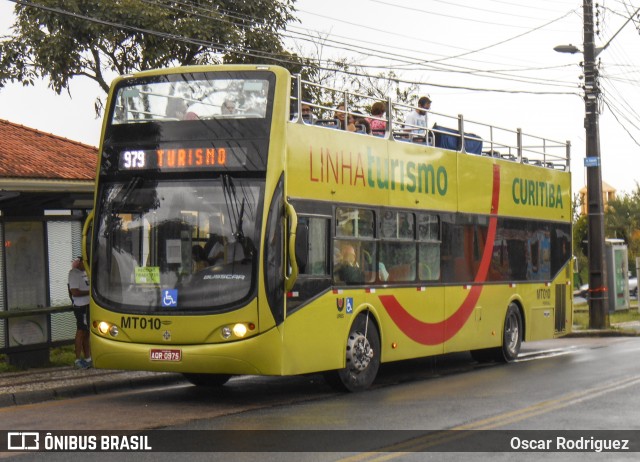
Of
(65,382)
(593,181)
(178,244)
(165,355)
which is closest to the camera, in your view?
(165,355)

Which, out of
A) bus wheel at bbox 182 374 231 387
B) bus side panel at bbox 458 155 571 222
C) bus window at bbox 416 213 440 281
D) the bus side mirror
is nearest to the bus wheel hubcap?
the bus side mirror

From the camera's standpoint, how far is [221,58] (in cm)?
3419

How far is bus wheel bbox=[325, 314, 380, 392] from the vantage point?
1448cm

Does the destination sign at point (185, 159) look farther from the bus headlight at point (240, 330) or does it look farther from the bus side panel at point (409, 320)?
the bus side panel at point (409, 320)

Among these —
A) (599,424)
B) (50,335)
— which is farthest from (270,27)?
(599,424)

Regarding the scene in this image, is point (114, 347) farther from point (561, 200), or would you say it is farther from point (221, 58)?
point (221, 58)

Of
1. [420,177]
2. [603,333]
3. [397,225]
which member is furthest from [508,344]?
[603,333]

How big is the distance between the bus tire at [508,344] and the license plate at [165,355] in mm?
7958

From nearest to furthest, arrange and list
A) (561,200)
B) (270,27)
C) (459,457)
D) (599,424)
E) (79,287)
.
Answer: (459,457) < (599,424) < (79,287) < (561,200) < (270,27)

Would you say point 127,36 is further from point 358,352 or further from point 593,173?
point 358,352

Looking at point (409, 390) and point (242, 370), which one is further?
point (409, 390)

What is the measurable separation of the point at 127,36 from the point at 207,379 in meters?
19.0

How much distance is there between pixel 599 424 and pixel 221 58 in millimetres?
24479

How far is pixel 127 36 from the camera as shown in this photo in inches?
1284
